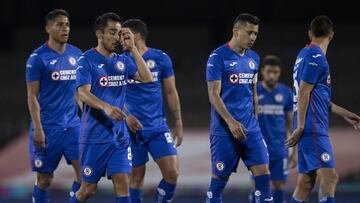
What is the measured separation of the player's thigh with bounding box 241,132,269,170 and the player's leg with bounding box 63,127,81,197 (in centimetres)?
167

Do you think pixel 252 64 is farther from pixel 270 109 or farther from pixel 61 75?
pixel 270 109

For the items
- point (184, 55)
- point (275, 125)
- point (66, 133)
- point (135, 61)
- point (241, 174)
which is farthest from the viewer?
point (184, 55)

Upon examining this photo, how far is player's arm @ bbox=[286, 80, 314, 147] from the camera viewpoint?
716 centimetres

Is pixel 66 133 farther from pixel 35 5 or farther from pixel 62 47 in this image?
pixel 35 5

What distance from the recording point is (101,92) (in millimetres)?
7066

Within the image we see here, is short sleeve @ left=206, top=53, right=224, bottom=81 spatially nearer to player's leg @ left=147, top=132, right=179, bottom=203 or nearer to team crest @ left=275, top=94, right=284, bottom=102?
player's leg @ left=147, top=132, right=179, bottom=203

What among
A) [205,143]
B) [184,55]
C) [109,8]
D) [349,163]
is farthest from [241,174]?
[109,8]

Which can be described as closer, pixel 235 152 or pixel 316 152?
pixel 316 152

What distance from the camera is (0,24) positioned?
→ 18.7 metres

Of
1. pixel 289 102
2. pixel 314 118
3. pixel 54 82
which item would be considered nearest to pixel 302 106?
pixel 314 118

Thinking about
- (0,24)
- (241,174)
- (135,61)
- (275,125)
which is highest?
(0,24)

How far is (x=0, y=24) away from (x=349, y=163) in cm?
962

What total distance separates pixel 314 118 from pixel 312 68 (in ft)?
1.55

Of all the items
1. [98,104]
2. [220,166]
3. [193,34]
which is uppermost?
[193,34]
